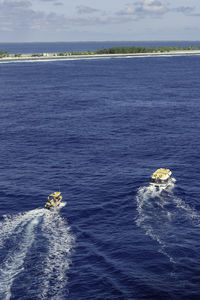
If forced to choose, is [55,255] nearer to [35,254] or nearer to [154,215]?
[35,254]

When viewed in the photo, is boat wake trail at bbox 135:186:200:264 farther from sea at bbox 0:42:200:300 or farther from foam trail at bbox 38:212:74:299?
foam trail at bbox 38:212:74:299

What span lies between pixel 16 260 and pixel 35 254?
3765 mm

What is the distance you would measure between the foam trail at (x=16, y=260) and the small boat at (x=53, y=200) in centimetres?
595

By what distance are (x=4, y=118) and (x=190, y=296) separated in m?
141

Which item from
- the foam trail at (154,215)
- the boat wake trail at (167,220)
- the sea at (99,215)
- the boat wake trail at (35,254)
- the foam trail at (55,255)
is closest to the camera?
the foam trail at (55,255)

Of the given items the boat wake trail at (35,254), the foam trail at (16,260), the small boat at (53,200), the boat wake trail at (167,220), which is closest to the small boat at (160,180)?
the boat wake trail at (167,220)

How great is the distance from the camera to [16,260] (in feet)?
233

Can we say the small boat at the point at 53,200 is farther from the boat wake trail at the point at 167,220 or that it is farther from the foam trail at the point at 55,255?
the boat wake trail at the point at 167,220


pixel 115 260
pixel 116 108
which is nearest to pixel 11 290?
pixel 115 260

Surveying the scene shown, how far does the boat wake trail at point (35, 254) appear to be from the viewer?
63.9 meters

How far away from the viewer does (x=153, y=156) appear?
4975 inches

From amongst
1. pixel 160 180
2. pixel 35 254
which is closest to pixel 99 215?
pixel 160 180

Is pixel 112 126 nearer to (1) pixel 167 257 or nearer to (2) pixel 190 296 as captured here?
(1) pixel 167 257

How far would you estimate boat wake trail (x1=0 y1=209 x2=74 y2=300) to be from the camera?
63875 millimetres
